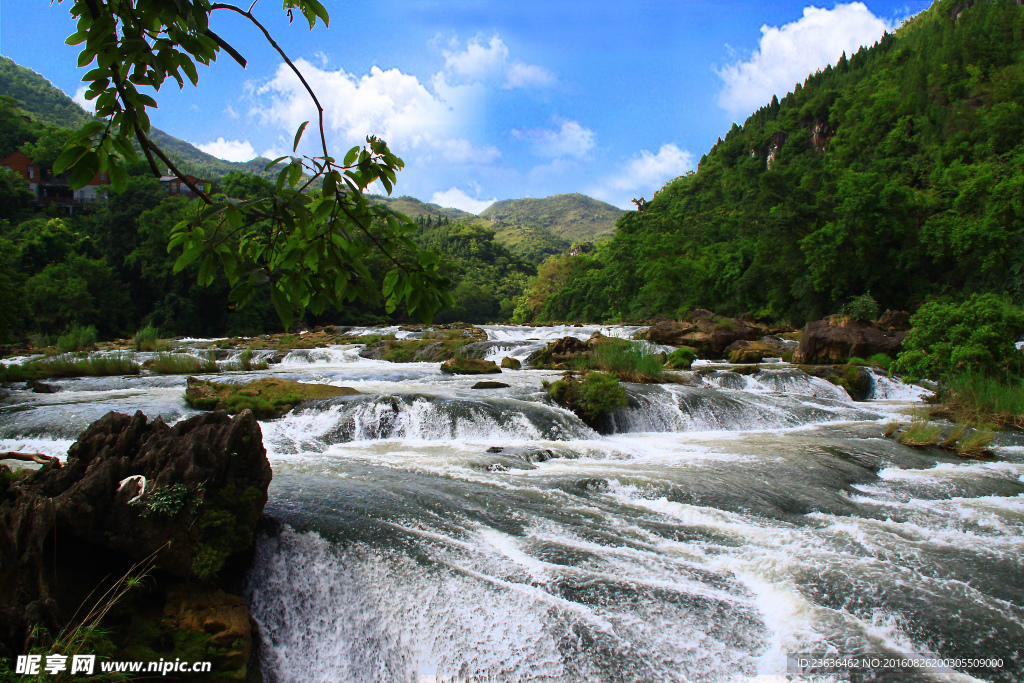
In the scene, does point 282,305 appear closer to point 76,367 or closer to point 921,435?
point 921,435

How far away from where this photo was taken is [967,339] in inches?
418

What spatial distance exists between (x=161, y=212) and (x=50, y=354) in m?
25.6

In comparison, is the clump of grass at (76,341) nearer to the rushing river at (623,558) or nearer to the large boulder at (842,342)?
the rushing river at (623,558)

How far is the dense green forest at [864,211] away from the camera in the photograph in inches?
1051

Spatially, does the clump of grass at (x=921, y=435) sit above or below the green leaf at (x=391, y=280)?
below

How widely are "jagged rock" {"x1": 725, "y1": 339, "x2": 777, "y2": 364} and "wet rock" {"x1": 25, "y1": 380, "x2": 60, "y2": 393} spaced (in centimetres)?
2024

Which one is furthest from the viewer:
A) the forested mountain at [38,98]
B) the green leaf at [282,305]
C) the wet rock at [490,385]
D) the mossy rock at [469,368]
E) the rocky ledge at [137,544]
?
the forested mountain at [38,98]

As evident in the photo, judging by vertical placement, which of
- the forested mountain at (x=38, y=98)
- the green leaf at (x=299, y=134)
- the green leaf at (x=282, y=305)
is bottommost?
the green leaf at (x=282, y=305)

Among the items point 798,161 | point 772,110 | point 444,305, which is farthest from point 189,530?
point 772,110

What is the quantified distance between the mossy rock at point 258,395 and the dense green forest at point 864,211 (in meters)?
27.8

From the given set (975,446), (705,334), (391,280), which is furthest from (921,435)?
(705,334)

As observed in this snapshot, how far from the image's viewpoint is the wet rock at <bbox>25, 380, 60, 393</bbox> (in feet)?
39.8

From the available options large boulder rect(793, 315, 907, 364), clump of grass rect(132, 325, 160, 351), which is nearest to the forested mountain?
clump of grass rect(132, 325, 160, 351)

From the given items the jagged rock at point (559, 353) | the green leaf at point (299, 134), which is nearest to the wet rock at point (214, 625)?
the green leaf at point (299, 134)
